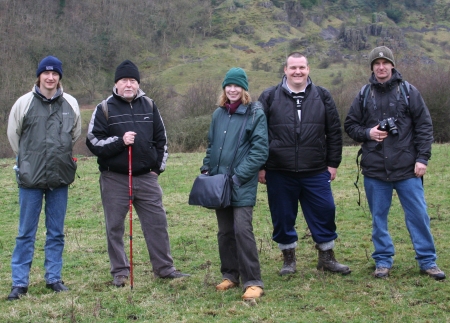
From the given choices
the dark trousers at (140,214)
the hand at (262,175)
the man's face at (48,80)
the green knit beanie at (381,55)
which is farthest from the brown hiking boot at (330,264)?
the man's face at (48,80)

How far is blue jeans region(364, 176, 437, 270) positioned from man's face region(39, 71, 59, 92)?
3583 mm

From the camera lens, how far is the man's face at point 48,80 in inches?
235

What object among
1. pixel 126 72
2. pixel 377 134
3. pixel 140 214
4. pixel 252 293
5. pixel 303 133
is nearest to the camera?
pixel 252 293

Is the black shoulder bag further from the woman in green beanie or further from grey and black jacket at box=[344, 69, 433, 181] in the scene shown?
grey and black jacket at box=[344, 69, 433, 181]

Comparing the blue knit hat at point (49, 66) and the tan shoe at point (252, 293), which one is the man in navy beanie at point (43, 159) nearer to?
the blue knit hat at point (49, 66)

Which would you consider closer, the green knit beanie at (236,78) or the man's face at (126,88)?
the green knit beanie at (236,78)

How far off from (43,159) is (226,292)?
7.81 feet

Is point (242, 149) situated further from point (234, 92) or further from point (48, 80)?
point (48, 80)

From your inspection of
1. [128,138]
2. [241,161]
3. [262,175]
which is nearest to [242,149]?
[241,161]

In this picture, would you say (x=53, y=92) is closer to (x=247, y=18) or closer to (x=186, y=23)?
(x=186, y=23)

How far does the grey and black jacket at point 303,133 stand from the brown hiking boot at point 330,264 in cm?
96

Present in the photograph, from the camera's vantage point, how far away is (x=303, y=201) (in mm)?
6375

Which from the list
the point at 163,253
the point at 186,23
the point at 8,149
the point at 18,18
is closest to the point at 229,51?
the point at 186,23

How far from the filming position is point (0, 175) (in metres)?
16.6
